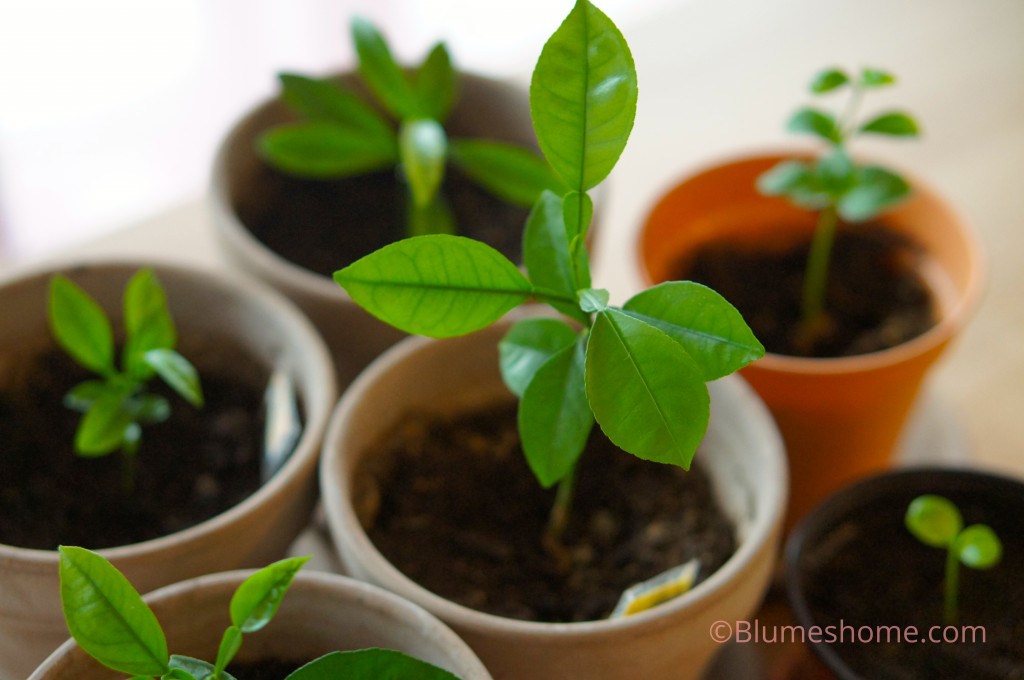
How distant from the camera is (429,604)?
2.17 ft

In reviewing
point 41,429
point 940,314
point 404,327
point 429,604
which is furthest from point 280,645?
point 940,314

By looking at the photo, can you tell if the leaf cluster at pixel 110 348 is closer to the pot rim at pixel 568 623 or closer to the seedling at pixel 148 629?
the pot rim at pixel 568 623

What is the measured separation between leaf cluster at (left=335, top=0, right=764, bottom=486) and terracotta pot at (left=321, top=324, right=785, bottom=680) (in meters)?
0.17

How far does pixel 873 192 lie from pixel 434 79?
0.42 meters

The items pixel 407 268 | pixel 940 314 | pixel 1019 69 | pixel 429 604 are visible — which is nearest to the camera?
pixel 407 268

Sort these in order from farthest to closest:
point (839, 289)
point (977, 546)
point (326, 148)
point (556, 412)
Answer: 1. point (839, 289)
2. point (326, 148)
3. point (977, 546)
4. point (556, 412)

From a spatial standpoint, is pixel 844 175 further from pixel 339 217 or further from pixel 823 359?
pixel 339 217

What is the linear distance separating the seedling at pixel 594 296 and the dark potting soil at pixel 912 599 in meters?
0.35

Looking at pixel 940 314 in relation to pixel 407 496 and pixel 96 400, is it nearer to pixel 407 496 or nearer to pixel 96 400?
pixel 407 496

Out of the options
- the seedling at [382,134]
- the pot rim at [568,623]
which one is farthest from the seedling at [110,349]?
the seedling at [382,134]

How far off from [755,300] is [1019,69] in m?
0.73

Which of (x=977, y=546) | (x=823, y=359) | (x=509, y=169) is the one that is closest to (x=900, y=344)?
(x=823, y=359)

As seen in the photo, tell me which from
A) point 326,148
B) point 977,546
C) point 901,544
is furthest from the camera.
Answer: point 326,148

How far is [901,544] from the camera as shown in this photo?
2.88 ft
